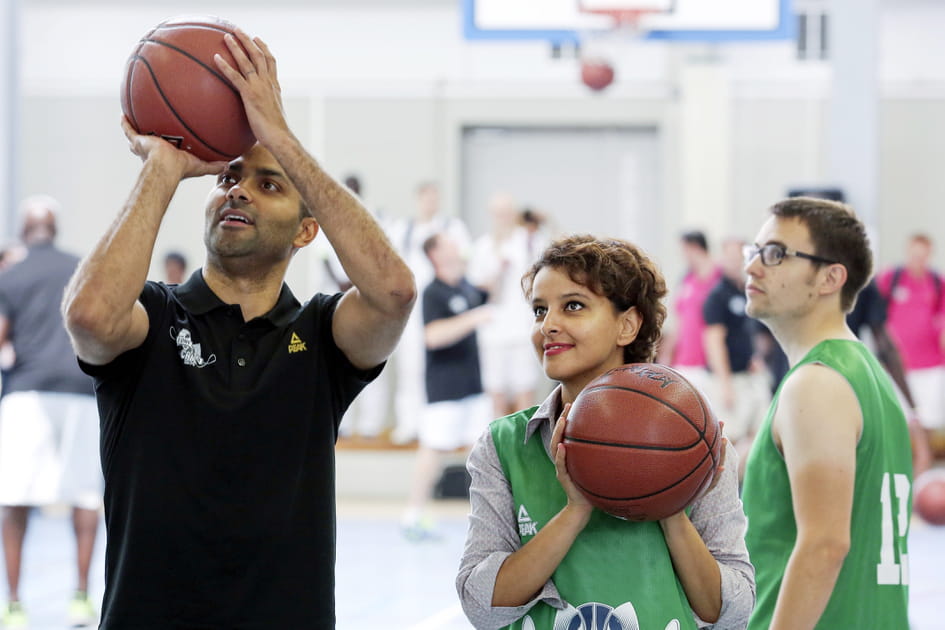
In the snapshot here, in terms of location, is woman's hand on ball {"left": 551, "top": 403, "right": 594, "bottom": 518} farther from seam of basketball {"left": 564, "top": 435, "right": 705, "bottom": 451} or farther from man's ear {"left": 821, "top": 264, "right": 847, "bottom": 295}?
man's ear {"left": 821, "top": 264, "right": 847, "bottom": 295}

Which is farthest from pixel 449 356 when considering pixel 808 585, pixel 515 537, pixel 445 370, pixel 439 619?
pixel 515 537

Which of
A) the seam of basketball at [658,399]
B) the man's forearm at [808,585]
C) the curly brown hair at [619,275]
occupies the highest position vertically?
the curly brown hair at [619,275]

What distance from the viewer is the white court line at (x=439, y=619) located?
589cm

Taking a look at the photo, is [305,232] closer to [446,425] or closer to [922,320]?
[446,425]

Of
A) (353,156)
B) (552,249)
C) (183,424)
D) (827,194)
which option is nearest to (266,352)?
(183,424)

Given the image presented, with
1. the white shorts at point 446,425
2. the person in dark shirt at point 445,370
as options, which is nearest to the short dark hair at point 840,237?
the person in dark shirt at point 445,370

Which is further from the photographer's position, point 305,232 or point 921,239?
point 921,239

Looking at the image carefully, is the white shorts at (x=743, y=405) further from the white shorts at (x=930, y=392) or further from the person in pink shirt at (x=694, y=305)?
the white shorts at (x=930, y=392)

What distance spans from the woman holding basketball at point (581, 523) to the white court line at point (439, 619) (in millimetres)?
3645

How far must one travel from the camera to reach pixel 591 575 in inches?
90.8

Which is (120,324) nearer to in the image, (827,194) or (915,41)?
(827,194)

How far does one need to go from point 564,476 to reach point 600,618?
0.30 m

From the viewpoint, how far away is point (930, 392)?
441 inches

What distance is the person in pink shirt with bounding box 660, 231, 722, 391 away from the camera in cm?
952
